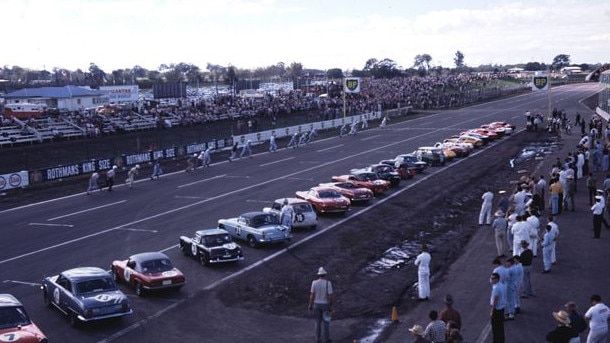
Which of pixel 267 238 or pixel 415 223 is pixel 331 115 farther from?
pixel 267 238

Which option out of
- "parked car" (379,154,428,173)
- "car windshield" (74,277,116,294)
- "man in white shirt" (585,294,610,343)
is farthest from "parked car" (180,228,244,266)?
"parked car" (379,154,428,173)

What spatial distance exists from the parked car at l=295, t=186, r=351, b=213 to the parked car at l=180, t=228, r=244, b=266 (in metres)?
7.98

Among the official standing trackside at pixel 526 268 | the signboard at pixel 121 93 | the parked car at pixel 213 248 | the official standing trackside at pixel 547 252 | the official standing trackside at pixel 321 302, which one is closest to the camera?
the official standing trackside at pixel 321 302

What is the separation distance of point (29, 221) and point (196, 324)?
697 inches

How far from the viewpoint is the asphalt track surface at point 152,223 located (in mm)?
19344

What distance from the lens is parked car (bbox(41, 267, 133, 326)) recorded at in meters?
17.4

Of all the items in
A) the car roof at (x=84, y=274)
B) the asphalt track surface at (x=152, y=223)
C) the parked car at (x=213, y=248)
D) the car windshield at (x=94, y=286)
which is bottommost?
the asphalt track surface at (x=152, y=223)

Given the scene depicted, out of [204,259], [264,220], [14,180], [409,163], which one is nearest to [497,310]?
[204,259]

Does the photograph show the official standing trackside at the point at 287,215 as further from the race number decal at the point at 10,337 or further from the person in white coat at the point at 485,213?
the race number decal at the point at 10,337

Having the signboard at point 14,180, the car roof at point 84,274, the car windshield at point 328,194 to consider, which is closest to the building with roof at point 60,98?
the signboard at point 14,180

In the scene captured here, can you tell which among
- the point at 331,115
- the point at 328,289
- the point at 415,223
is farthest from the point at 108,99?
the point at 328,289

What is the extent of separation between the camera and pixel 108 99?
279 feet

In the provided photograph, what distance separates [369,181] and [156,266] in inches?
715

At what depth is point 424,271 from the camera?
18141 millimetres
